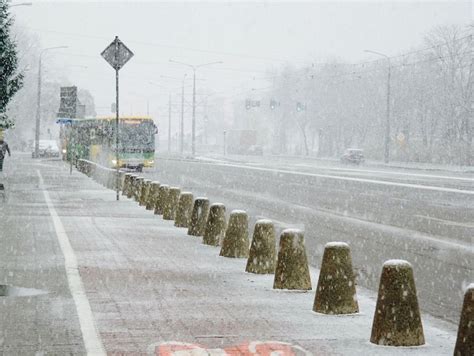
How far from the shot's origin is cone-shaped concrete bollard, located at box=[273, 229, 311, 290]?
9852 millimetres

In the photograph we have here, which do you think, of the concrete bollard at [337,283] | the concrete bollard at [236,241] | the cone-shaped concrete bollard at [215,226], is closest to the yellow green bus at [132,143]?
the cone-shaped concrete bollard at [215,226]

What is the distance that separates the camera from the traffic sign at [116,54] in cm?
2291

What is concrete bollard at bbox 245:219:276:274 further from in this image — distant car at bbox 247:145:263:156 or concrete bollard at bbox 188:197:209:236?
distant car at bbox 247:145:263:156

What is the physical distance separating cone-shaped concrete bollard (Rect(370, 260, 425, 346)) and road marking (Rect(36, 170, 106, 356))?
2144 millimetres

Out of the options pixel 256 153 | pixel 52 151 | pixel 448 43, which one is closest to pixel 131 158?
pixel 52 151

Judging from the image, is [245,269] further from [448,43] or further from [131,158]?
[448,43]

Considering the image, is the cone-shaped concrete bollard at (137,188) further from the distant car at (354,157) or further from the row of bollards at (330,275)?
the distant car at (354,157)

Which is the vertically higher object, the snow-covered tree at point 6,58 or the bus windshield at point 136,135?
the snow-covered tree at point 6,58

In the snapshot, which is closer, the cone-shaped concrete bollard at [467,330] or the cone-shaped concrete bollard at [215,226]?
the cone-shaped concrete bollard at [467,330]

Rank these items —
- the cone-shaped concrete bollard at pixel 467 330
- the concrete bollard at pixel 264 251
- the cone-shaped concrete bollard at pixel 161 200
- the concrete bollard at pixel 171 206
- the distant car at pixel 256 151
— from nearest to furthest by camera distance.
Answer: the cone-shaped concrete bollard at pixel 467 330, the concrete bollard at pixel 264 251, the concrete bollard at pixel 171 206, the cone-shaped concrete bollard at pixel 161 200, the distant car at pixel 256 151

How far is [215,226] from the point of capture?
14555mm

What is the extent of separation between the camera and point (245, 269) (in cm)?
1162

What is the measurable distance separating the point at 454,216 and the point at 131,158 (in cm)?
3314

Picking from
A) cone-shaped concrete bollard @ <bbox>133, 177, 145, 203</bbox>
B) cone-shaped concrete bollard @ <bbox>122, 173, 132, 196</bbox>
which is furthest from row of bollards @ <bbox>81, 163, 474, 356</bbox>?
cone-shaped concrete bollard @ <bbox>122, 173, 132, 196</bbox>
